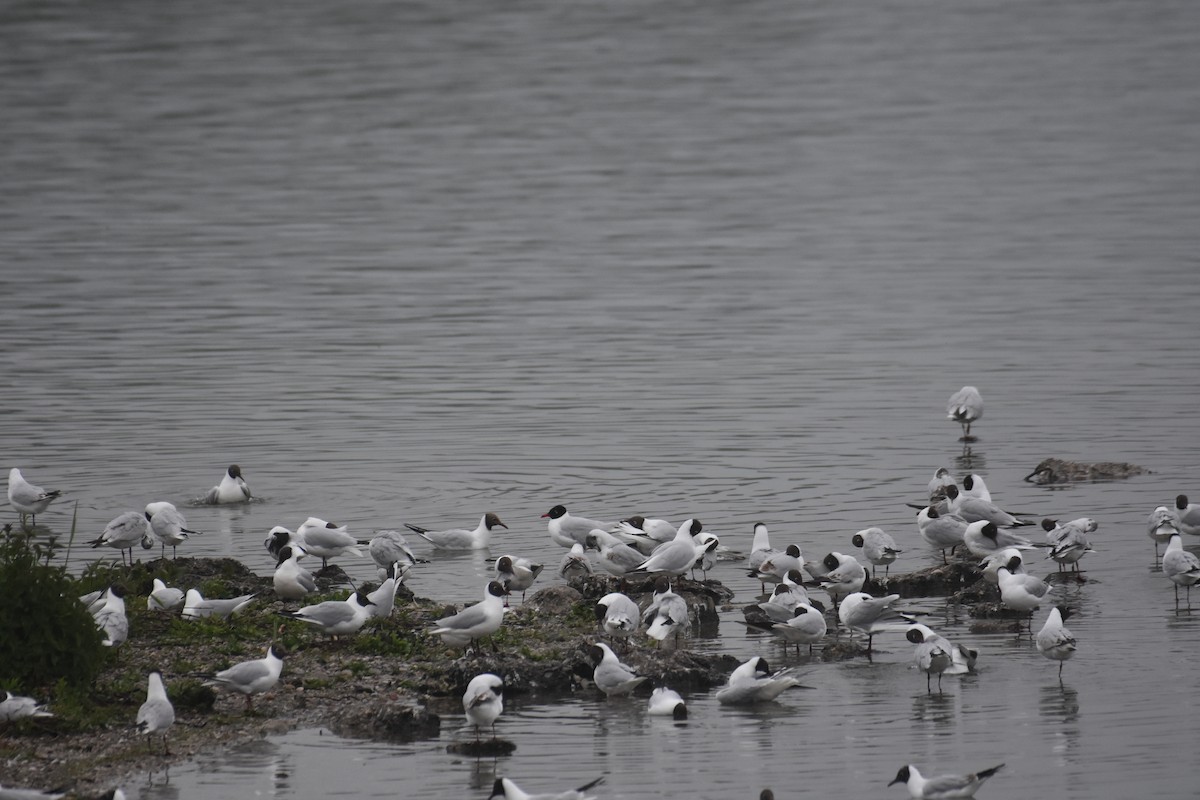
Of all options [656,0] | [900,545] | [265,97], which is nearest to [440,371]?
[900,545]

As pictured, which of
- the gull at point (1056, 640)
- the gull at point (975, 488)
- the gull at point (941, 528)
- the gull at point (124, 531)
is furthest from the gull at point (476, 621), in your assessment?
the gull at point (975, 488)

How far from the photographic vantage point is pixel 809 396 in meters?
27.5

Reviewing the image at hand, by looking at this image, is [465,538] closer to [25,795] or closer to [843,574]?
[843,574]

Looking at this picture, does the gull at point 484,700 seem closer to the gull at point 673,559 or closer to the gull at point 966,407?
A: the gull at point 673,559

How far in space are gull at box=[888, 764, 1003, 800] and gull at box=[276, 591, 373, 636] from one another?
4913 millimetres

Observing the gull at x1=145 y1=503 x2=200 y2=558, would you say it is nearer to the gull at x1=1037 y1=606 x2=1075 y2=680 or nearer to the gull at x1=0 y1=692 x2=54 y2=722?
the gull at x1=0 y1=692 x2=54 y2=722

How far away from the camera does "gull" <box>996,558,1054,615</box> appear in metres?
14.7

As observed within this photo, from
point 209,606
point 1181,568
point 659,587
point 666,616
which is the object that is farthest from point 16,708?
point 1181,568

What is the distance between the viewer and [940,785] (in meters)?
11.0

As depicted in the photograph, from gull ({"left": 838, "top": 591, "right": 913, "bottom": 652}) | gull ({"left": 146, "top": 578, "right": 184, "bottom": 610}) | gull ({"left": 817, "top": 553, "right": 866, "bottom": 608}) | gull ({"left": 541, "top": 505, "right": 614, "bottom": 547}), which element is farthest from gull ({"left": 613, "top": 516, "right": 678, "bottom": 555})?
gull ({"left": 146, "top": 578, "right": 184, "bottom": 610})

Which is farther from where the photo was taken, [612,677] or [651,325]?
[651,325]

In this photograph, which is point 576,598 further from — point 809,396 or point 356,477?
point 809,396

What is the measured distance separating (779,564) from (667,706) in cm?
337

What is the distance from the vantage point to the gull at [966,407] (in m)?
23.8
